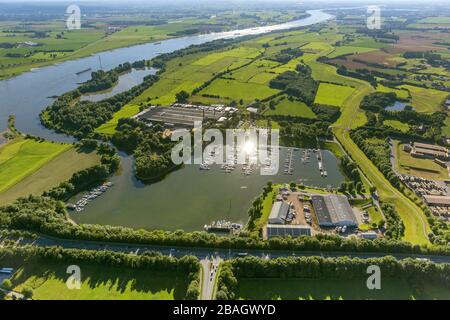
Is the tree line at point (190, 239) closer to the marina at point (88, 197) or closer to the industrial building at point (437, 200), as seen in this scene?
the marina at point (88, 197)

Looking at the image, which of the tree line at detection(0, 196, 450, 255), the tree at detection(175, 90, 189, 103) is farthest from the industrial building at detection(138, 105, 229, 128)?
the tree line at detection(0, 196, 450, 255)

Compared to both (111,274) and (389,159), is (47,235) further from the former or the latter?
(389,159)

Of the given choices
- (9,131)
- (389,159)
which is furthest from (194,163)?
(9,131)

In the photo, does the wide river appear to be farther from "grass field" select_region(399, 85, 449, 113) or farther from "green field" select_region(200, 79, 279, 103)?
"grass field" select_region(399, 85, 449, 113)

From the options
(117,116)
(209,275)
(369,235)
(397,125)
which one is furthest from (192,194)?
(397,125)

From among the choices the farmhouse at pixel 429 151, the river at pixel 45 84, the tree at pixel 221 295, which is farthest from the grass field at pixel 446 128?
the river at pixel 45 84
